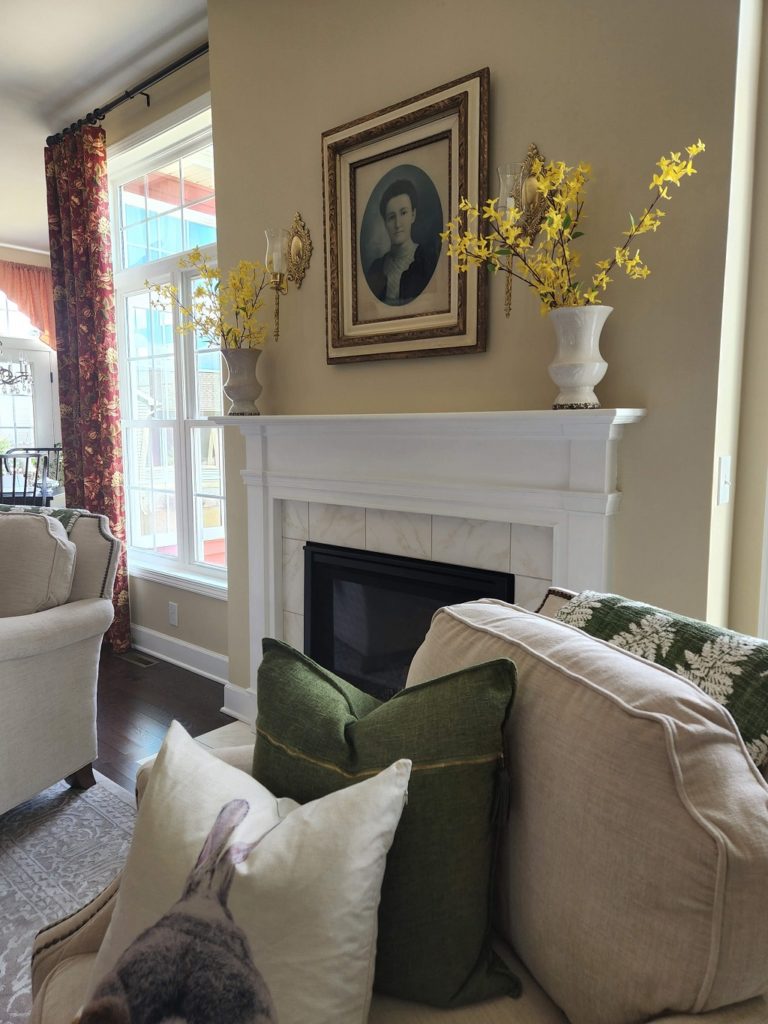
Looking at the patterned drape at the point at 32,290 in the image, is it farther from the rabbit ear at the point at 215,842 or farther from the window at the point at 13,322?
the rabbit ear at the point at 215,842

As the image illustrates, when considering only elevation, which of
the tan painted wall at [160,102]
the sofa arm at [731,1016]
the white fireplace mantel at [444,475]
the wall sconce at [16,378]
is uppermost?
the tan painted wall at [160,102]

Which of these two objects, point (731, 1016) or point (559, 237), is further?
point (559, 237)

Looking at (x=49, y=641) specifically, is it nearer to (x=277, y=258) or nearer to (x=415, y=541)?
(x=415, y=541)

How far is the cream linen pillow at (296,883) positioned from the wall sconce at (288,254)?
84.7 inches

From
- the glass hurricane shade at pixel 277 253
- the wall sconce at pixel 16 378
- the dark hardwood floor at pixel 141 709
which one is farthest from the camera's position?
the wall sconce at pixel 16 378

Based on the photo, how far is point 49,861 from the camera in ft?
6.91

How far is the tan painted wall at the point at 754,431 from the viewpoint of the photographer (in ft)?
5.90

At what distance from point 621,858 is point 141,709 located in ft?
9.57

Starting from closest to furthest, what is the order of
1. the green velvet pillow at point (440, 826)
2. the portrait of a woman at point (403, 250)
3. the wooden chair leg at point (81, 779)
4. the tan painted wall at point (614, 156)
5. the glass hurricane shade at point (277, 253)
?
the green velvet pillow at point (440, 826)
the tan painted wall at point (614, 156)
the portrait of a woman at point (403, 250)
the wooden chair leg at point (81, 779)
the glass hurricane shade at point (277, 253)

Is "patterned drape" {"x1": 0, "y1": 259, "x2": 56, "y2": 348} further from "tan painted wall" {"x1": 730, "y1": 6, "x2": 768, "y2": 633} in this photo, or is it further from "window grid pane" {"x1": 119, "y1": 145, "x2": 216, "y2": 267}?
"tan painted wall" {"x1": 730, "y1": 6, "x2": 768, "y2": 633}

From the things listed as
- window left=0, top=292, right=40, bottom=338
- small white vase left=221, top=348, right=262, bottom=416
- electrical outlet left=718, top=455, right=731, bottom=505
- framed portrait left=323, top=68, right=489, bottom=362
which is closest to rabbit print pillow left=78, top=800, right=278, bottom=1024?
electrical outlet left=718, top=455, right=731, bottom=505

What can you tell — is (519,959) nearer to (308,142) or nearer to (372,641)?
(372,641)

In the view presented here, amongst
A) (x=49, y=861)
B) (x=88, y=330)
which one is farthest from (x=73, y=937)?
(x=88, y=330)

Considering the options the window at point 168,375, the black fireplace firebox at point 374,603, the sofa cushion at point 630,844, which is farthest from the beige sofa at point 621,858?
the window at point 168,375
